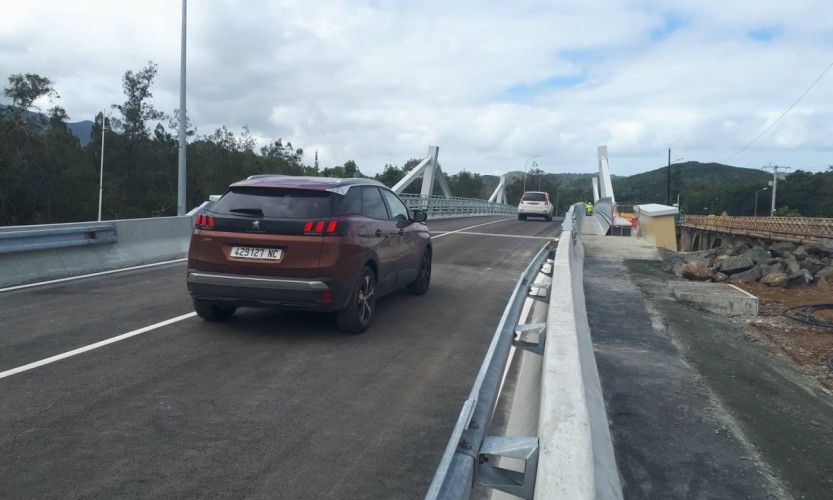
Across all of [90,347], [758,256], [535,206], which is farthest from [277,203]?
[535,206]

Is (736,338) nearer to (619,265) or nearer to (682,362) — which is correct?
(682,362)

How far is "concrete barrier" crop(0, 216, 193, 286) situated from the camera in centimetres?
1023

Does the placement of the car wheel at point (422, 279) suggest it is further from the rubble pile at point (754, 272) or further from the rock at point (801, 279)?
the rock at point (801, 279)

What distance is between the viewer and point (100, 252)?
12.1 meters

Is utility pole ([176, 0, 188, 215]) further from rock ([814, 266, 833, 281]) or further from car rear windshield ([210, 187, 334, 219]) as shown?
rock ([814, 266, 833, 281])

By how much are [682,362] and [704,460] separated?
8.71 ft

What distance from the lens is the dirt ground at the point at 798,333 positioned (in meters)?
7.76

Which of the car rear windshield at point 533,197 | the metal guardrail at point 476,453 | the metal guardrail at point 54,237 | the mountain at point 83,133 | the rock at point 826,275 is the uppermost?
the mountain at point 83,133

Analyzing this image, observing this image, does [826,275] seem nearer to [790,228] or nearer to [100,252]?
[100,252]

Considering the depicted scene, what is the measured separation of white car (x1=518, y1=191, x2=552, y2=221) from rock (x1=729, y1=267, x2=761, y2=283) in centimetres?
2357

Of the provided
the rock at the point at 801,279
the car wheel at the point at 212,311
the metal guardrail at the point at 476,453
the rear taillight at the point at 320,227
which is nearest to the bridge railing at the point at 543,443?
the metal guardrail at the point at 476,453

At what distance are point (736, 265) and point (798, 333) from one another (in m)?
7.26

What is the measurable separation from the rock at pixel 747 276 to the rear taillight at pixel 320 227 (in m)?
11.9

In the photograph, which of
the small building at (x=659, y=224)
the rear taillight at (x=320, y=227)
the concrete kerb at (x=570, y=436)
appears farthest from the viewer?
the small building at (x=659, y=224)
